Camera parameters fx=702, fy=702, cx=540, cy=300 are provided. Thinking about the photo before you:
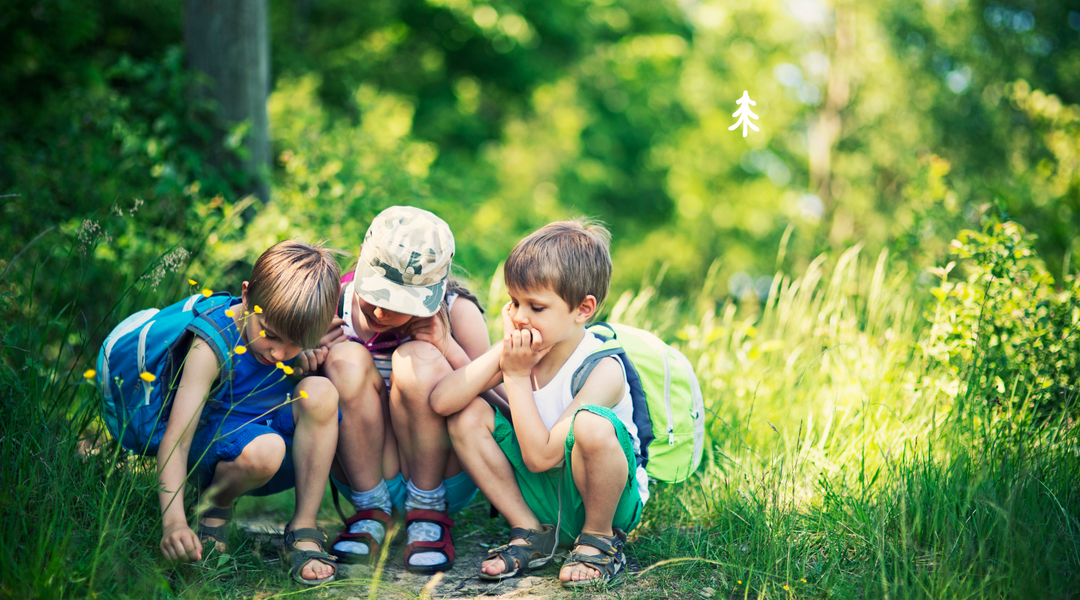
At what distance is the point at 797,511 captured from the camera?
2.13 meters

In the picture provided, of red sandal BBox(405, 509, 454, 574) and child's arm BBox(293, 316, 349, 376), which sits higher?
child's arm BBox(293, 316, 349, 376)

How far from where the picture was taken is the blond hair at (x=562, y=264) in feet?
6.87

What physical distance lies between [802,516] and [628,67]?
12001 millimetres

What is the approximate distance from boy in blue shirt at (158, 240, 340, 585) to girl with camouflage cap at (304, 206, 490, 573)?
0.35 feet

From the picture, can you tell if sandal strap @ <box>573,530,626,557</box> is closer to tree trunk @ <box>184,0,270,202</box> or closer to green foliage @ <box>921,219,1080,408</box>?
green foliage @ <box>921,219,1080,408</box>

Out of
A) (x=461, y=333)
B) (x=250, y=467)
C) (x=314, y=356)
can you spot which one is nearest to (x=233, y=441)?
(x=250, y=467)

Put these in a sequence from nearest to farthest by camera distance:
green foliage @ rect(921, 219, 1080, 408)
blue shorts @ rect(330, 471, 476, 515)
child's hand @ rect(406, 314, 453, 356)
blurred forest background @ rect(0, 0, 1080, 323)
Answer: child's hand @ rect(406, 314, 453, 356) < blue shorts @ rect(330, 471, 476, 515) < green foliage @ rect(921, 219, 1080, 408) < blurred forest background @ rect(0, 0, 1080, 323)

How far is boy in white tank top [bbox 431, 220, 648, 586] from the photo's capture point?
2.02 meters

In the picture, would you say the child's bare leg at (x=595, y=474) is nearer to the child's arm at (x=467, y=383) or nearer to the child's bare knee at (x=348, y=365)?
the child's arm at (x=467, y=383)

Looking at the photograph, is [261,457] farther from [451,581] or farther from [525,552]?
[525,552]

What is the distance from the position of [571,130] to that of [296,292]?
10.8 metres

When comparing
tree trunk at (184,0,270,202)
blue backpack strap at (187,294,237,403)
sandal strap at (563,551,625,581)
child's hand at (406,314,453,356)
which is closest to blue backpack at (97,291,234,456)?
blue backpack strap at (187,294,237,403)

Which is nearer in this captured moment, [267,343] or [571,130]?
[267,343]

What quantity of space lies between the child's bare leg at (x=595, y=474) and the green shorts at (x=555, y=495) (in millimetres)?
76
